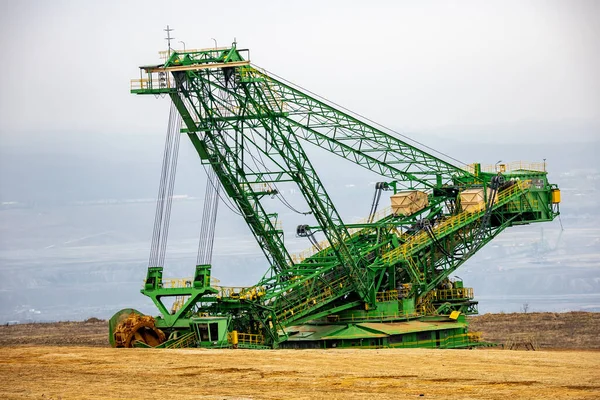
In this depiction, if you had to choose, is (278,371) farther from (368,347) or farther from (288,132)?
(288,132)

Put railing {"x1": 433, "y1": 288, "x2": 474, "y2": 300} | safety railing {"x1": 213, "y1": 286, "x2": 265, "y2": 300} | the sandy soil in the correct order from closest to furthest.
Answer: the sandy soil → safety railing {"x1": 213, "y1": 286, "x2": 265, "y2": 300} → railing {"x1": 433, "y1": 288, "x2": 474, "y2": 300}

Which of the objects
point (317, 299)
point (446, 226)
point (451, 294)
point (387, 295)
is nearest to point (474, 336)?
point (451, 294)

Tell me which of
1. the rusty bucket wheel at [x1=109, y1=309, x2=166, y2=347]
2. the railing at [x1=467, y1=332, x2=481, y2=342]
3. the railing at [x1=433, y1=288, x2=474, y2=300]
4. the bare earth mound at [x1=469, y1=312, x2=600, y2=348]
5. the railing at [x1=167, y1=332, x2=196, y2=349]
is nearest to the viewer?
the rusty bucket wheel at [x1=109, y1=309, x2=166, y2=347]

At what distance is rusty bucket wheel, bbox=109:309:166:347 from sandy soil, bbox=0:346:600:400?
2.16 metres

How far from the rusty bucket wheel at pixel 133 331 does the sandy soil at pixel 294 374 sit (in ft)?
7.08

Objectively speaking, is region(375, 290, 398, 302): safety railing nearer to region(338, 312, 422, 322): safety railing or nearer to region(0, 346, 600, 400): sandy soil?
region(338, 312, 422, 322): safety railing

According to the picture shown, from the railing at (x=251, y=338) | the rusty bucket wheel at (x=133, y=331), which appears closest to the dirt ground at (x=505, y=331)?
the rusty bucket wheel at (x=133, y=331)

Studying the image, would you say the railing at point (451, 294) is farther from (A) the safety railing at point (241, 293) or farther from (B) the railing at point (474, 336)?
(A) the safety railing at point (241, 293)

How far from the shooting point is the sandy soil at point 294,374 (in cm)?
3638

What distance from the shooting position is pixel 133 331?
53281 millimetres

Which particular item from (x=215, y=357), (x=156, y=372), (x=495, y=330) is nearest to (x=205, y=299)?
(x=215, y=357)

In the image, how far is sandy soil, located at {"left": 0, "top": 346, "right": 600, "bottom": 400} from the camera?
1432 inches

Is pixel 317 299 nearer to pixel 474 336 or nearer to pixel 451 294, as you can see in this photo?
pixel 474 336

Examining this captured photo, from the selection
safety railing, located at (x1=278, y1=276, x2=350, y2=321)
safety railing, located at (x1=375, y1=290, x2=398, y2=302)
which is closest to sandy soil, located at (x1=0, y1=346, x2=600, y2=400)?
safety railing, located at (x1=278, y1=276, x2=350, y2=321)
